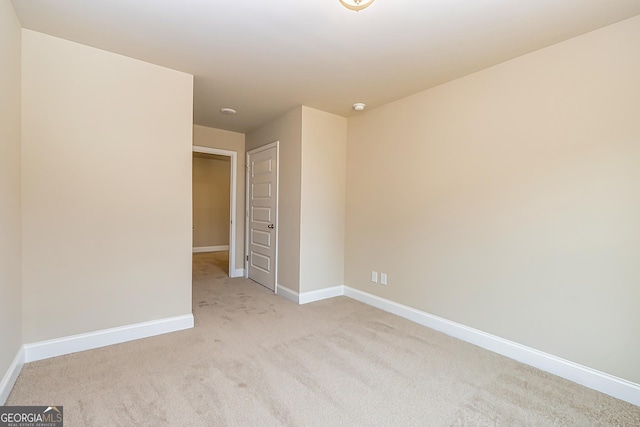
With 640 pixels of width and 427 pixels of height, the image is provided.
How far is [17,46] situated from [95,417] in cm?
261

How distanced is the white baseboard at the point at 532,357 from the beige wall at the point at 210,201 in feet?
20.0

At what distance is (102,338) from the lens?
2537 mm

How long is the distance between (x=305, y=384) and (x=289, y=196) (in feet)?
7.96

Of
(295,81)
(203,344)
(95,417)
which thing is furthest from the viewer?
(295,81)

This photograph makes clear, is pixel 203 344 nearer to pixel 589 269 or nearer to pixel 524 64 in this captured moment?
pixel 589 269

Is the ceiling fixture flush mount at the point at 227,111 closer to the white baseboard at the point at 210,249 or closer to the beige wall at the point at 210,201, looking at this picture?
the beige wall at the point at 210,201

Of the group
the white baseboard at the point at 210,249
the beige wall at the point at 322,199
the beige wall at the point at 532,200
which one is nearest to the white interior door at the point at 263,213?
the beige wall at the point at 322,199

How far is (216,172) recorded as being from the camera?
26.8 ft

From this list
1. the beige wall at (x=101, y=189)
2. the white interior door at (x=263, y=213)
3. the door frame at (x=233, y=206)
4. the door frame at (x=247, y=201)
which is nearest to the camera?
the beige wall at (x=101, y=189)

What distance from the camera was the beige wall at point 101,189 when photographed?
2289mm

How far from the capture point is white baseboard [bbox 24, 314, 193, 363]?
2.30 metres

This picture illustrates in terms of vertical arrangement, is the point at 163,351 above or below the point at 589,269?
below

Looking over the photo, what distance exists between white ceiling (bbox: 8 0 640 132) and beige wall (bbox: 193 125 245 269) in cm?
178

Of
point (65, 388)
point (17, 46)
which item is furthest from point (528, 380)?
point (17, 46)
